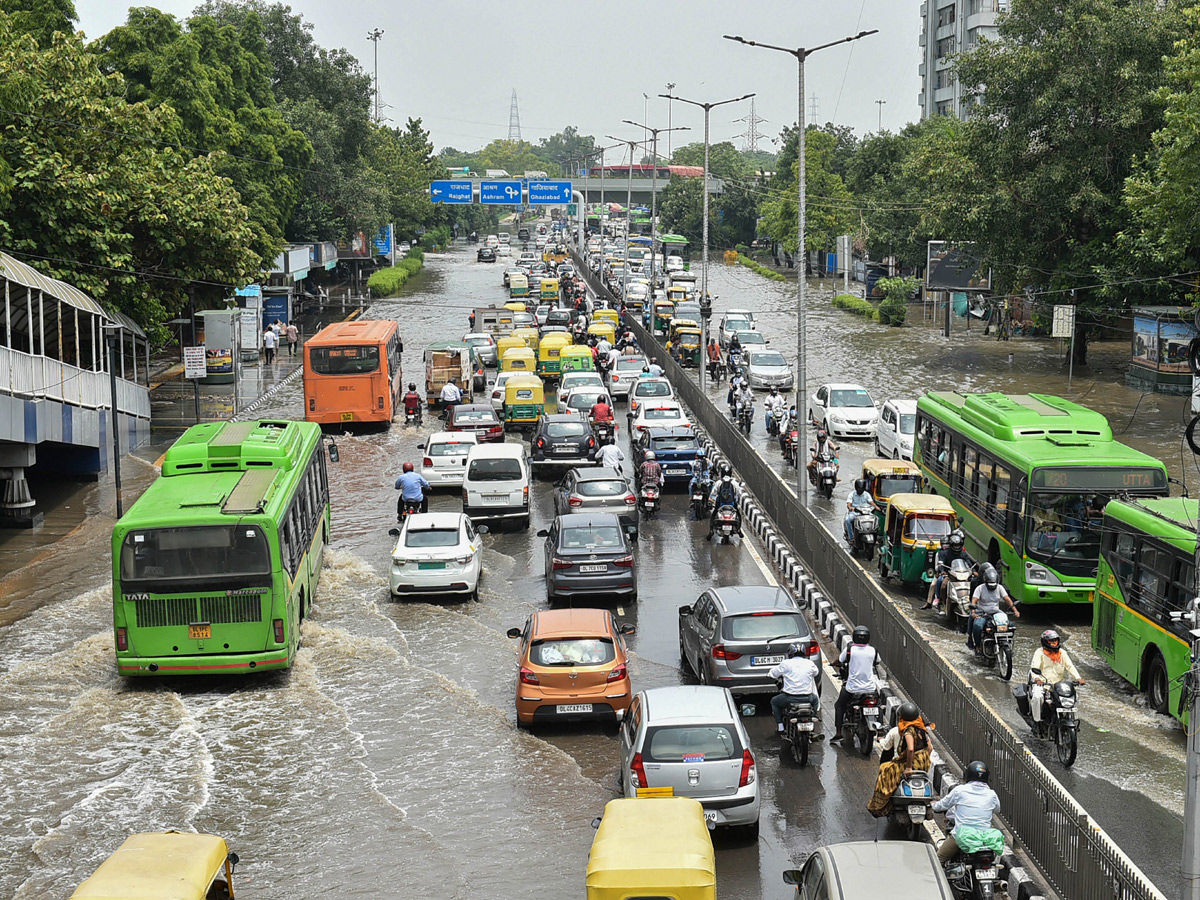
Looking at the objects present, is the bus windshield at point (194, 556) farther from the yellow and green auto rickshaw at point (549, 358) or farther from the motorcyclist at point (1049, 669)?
the yellow and green auto rickshaw at point (549, 358)

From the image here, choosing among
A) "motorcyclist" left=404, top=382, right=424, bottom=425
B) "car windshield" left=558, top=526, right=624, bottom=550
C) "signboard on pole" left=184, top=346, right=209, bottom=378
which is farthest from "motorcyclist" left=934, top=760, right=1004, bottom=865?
"motorcyclist" left=404, top=382, right=424, bottom=425

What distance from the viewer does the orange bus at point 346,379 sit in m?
39.9

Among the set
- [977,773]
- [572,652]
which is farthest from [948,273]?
[977,773]

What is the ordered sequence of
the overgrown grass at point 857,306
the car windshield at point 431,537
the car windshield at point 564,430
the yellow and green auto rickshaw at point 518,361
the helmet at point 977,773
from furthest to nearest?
the overgrown grass at point 857,306 < the yellow and green auto rickshaw at point 518,361 < the car windshield at point 564,430 < the car windshield at point 431,537 < the helmet at point 977,773

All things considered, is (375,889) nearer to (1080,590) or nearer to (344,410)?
(1080,590)

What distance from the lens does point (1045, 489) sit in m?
21.2

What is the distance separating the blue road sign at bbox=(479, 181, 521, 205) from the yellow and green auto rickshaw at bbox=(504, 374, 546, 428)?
67.8m

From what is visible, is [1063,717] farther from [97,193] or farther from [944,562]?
[97,193]

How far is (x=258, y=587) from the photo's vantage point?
17.6 metres

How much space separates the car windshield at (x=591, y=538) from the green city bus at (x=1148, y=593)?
732cm

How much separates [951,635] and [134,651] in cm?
1146

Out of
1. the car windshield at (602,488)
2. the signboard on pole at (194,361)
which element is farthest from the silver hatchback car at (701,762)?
the signboard on pole at (194,361)

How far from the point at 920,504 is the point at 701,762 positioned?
35.3 feet

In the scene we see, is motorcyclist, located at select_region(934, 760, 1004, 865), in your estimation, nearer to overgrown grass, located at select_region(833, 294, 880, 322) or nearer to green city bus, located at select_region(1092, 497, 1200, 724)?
green city bus, located at select_region(1092, 497, 1200, 724)
